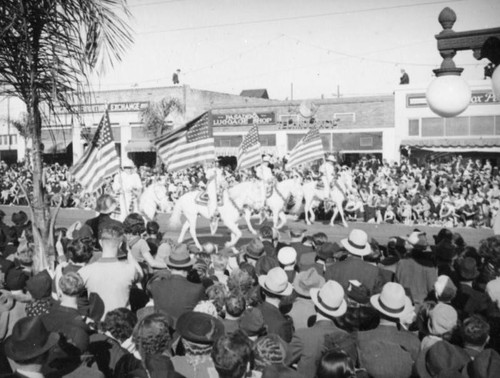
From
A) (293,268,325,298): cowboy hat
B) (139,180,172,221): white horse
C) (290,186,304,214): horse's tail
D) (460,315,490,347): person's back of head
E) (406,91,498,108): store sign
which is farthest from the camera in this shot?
(406,91,498,108): store sign

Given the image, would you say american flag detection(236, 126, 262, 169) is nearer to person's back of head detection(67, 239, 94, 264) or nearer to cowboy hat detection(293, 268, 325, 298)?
person's back of head detection(67, 239, 94, 264)

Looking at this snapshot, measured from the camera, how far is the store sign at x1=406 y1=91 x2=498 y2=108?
31422 mm

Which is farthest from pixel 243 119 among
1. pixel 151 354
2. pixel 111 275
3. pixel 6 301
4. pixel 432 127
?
pixel 151 354

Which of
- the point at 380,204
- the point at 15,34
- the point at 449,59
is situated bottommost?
the point at 380,204

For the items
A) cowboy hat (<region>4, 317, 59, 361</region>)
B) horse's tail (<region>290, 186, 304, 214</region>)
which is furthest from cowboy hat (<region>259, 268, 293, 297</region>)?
horse's tail (<region>290, 186, 304, 214</region>)

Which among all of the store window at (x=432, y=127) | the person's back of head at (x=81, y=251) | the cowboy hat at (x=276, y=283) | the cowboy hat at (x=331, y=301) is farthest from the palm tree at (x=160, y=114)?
the cowboy hat at (x=331, y=301)

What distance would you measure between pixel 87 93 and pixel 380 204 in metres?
15.3

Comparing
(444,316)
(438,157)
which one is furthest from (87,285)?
(438,157)

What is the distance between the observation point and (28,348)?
10.2ft

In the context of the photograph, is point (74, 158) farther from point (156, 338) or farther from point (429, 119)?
point (156, 338)

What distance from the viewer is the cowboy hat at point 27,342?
3.09 m

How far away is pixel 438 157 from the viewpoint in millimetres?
32094

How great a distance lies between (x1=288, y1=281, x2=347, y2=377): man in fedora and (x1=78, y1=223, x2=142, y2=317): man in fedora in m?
1.67

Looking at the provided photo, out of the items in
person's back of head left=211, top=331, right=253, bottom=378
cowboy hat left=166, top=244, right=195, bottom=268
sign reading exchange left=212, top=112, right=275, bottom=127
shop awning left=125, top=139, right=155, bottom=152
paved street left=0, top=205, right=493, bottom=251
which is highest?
sign reading exchange left=212, top=112, right=275, bottom=127
